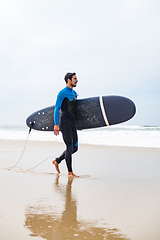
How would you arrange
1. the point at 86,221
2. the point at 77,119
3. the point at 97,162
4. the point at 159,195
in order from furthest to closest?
the point at 97,162 < the point at 77,119 < the point at 159,195 < the point at 86,221

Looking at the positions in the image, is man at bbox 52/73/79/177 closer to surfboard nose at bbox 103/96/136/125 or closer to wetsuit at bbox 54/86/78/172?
wetsuit at bbox 54/86/78/172

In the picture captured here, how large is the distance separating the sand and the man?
435mm

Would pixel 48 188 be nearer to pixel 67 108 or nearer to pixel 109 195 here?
pixel 109 195

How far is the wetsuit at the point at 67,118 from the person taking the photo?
380 centimetres

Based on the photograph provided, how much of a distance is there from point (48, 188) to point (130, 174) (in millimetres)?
1510

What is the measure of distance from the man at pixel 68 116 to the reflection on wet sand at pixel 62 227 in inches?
64.2

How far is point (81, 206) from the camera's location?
2.28 m

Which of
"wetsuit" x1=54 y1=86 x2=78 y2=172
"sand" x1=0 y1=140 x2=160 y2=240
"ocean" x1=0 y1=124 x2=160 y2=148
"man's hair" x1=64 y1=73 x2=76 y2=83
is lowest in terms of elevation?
"ocean" x1=0 y1=124 x2=160 y2=148

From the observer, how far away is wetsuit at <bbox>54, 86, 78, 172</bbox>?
150 inches

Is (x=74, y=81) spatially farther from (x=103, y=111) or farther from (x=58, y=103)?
(x=103, y=111)

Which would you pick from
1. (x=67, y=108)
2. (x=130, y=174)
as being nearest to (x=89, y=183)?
(x=130, y=174)

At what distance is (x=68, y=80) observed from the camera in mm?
3885

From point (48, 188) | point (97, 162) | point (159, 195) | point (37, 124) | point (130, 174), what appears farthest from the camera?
point (97, 162)

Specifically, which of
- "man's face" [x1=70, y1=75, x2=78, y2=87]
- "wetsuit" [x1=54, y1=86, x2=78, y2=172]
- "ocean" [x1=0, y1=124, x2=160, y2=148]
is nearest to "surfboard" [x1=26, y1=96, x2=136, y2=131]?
"wetsuit" [x1=54, y1=86, x2=78, y2=172]
